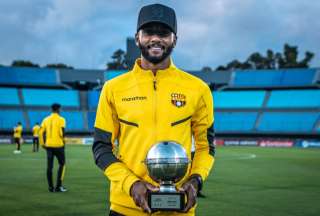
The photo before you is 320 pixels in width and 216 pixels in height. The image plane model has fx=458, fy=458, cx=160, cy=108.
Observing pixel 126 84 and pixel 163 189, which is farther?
pixel 126 84

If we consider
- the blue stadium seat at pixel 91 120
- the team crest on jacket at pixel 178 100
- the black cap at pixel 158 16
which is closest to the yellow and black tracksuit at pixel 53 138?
the team crest on jacket at pixel 178 100

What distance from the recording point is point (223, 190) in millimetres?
12562

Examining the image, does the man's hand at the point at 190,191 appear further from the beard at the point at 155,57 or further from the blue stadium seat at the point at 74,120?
the blue stadium seat at the point at 74,120

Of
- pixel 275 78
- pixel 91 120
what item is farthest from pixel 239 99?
pixel 91 120

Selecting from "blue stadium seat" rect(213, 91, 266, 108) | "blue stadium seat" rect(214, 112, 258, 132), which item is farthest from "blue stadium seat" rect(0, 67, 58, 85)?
"blue stadium seat" rect(214, 112, 258, 132)

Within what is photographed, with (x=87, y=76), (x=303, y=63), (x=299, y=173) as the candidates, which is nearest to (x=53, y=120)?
(x=299, y=173)

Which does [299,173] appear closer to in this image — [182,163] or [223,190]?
[223,190]

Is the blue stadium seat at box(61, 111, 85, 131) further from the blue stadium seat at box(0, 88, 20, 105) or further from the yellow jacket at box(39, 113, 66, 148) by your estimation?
the yellow jacket at box(39, 113, 66, 148)

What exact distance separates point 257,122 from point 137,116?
167ft

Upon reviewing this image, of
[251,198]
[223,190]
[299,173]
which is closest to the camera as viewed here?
[251,198]

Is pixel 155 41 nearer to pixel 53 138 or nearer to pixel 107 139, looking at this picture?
pixel 107 139

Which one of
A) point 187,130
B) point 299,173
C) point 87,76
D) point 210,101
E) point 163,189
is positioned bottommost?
point 299,173

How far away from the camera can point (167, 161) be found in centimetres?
243

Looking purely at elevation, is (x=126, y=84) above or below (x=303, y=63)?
below
